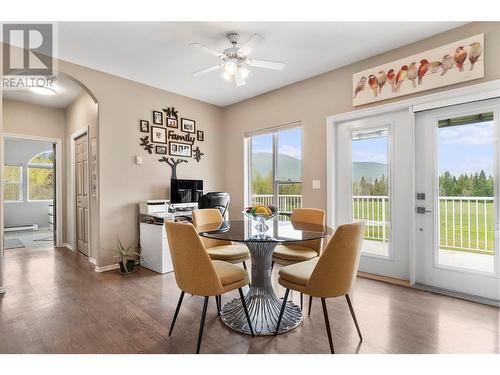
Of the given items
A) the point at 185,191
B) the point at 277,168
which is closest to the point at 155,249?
the point at 185,191

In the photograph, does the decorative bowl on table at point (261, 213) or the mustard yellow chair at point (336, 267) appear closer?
the mustard yellow chair at point (336, 267)

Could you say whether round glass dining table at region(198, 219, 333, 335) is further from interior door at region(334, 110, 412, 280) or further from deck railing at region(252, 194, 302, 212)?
deck railing at region(252, 194, 302, 212)

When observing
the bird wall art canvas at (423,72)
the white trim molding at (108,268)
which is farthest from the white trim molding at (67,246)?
the bird wall art canvas at (423,72)

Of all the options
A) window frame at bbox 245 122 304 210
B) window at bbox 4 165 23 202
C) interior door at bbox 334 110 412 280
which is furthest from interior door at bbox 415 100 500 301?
window at bbox 4 165 23 202

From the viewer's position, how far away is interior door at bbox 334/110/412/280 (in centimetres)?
297

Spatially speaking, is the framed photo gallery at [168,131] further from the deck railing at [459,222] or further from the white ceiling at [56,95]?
the deck railing at [459,222]

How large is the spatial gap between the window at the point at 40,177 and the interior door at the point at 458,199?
347 inches

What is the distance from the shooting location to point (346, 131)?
342 cm

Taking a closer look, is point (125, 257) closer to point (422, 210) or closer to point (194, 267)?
point (194, 267)

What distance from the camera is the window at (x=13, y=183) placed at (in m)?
6.75
